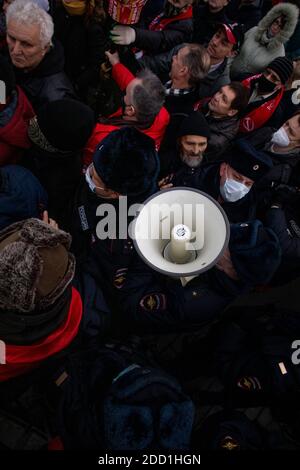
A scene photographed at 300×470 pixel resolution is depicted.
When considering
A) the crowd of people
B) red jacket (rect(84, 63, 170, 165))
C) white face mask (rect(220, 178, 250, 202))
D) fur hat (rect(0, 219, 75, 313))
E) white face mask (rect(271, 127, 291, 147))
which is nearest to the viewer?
fur hat (rect(0, 219, 75, 313))

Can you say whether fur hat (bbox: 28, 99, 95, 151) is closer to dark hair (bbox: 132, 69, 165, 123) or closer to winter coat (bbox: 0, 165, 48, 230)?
winter coat (bbox: 0, 165, 48, 230)

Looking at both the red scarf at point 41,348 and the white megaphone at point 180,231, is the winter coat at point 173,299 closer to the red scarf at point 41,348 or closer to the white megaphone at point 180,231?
the white megaphone at point 180,231

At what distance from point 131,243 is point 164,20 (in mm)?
2422

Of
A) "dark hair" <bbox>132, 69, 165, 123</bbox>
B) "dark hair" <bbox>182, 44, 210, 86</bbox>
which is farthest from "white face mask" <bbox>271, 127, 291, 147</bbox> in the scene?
"dark hair" <bbox>132, 69, 165, 123</bbox>

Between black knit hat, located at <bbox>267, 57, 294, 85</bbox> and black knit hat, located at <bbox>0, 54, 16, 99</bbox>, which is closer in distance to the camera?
black knit hat, located at <bbox>0, 54, 16, 99</bbox>

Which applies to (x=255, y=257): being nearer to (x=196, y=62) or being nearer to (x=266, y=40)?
(x=196, y=62)

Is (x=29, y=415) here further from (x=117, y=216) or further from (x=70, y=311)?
(x=117, y=216)

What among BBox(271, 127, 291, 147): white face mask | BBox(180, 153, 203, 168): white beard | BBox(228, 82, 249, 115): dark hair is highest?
BBox(228, 82, 249, 115): dark hair

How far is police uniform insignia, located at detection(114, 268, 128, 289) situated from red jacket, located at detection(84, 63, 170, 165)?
0.86 metres

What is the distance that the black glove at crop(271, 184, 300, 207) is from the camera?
290 centimetres

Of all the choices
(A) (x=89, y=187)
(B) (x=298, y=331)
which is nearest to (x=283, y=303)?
(B) (x=298, y=331)

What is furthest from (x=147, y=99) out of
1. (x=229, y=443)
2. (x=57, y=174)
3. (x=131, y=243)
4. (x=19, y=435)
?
(x=19, y=435)

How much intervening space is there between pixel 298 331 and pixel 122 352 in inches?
49.7

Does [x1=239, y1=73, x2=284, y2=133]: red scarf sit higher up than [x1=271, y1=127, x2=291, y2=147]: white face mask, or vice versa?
[x1=239, y1=73, x2=284, y2=133]: red scarf
